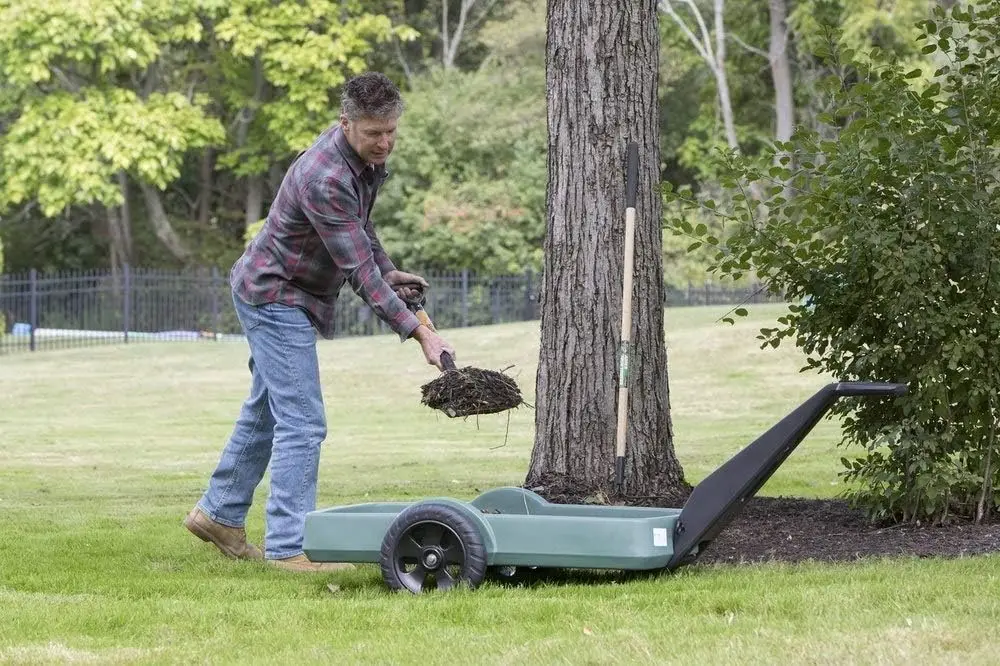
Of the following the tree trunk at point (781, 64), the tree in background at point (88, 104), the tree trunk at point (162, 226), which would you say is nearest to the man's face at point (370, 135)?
the tree in background at point (88, 104)

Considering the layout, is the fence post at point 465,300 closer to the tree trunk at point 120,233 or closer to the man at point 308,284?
the tree trunk at point 120,233

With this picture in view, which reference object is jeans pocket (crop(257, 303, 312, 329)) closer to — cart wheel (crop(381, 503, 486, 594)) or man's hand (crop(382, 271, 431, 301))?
man's hand (crop(382, 271, 431, 301))

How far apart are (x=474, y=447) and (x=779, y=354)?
315 inches

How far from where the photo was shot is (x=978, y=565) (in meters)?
5.26

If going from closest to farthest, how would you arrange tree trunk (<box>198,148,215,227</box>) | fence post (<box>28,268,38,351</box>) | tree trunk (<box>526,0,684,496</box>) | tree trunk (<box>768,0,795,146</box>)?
tree trunk (<box>526,0,684,496</box>) → fence post (<box>28,268,38,351</box>) → tree trunk (<box>768,0,795,146</box>) → tree trunk (<box>198,148,215,227</box>)

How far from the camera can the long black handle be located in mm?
6438

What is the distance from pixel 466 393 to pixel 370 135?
996 millimetres

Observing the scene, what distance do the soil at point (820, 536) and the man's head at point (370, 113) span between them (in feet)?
5.90

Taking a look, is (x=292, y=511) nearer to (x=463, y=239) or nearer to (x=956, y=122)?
(x=956, y=122)

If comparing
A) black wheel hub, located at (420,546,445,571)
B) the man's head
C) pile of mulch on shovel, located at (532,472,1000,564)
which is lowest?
pile of mulch on shovel, located at (532,472,1000,564)

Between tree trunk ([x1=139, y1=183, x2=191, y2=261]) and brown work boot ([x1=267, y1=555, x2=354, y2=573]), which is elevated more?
tree trunk ([x1=139, y1=183, x2=191, y2=261])

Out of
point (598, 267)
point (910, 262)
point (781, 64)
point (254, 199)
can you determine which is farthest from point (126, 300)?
point (910, 262)

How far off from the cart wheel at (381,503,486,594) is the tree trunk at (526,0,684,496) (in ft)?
4.59

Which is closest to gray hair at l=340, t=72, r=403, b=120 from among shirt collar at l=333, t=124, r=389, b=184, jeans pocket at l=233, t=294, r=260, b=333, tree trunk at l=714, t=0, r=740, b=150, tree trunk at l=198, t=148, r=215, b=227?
shirt collar at l=333, t=124, r=389, b=184
